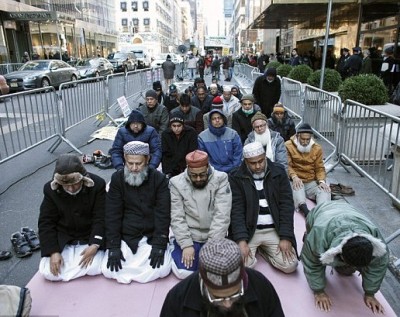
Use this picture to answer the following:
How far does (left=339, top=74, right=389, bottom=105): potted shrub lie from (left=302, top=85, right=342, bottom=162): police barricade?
0.58 metres

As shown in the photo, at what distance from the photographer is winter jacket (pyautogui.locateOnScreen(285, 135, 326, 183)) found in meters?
5.12

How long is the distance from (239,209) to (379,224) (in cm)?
204

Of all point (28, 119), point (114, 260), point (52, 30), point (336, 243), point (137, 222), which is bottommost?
point (114, 260)

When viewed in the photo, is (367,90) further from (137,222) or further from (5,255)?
(5,255)

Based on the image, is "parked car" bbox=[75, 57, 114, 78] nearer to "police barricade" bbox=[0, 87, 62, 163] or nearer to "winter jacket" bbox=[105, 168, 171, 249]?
"police barricade" bbox=[0, 87, 62, 163]

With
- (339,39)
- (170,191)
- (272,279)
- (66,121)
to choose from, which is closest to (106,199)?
(170,191)

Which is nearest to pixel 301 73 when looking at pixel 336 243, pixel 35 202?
pixel 35 202

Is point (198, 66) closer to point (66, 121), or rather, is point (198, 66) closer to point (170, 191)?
point (66, 121)

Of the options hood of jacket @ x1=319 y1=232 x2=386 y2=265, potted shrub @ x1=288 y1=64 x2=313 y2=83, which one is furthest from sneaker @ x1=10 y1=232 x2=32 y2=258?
potted shrub @ x1=288 y1=64 x2=313 y2=83

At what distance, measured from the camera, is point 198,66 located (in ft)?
82.4

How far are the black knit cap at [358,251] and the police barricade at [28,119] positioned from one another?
5.14 m

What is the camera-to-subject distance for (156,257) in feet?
11.6

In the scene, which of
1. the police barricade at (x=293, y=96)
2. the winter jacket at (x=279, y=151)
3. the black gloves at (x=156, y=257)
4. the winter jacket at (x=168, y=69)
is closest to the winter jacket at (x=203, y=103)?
the police barricade at (x=293, y=96)

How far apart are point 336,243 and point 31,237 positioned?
3348 millimetres
